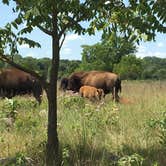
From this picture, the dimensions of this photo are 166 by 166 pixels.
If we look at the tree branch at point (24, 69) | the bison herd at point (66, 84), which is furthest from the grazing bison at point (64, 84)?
the tree branch at point (24, 69)

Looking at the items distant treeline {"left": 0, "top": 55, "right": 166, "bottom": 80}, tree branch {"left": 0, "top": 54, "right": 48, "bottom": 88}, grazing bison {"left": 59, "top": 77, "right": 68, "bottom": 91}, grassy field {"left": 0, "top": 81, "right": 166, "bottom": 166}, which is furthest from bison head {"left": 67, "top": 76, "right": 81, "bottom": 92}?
distant treeline {"left": 0, "top": 55, "right": 166, "bottom": 80}

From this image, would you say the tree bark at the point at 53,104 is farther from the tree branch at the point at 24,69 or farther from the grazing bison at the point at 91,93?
the grazing bison at the point at 91,93

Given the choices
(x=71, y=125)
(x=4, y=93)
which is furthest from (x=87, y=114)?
(x=4, y=93)

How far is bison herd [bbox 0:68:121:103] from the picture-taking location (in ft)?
64.3

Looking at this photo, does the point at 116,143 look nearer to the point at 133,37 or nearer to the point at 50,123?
the point at 50,123

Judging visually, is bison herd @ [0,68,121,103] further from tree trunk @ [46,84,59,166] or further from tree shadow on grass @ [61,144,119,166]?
tree trunk @ [46,84,59,166]

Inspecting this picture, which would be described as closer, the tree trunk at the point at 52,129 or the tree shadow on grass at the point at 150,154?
the tree trunk at the point at 52,129

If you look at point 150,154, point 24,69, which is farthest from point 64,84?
point 24,69

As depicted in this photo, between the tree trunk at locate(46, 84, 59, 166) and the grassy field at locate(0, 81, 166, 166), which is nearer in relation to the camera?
the tree trunk at locate(46, 84, 59, 166)

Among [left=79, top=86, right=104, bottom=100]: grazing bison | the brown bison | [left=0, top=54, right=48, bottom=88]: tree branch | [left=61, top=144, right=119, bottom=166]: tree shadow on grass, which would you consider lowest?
[left=61, top=144, right=119, bottom=166]: tree shadow on grass

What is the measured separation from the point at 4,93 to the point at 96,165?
45.7 feet

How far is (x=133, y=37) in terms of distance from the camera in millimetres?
6332

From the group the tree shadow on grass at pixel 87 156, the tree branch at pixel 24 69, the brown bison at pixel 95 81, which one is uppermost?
the tree branch at pixel 24 69

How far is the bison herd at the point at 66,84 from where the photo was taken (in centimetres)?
1960
